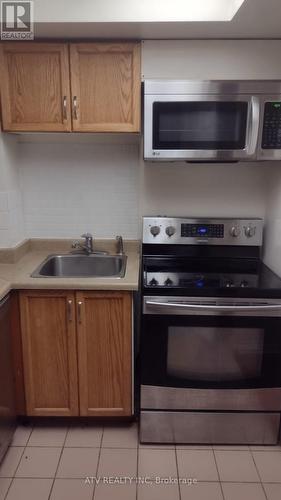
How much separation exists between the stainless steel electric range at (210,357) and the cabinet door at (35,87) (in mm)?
988

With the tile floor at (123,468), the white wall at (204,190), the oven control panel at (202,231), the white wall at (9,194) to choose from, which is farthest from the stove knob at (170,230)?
the tile floor at (123,468)

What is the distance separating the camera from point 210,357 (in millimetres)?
1834

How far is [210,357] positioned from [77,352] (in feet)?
2.26

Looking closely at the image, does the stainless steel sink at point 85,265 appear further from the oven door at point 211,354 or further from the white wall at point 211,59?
the white wall at point 211,59

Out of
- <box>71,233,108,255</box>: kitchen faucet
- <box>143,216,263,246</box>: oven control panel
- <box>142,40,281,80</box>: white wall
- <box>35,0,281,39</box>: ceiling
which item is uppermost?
<box>35,0,281,39</box>: ceiling

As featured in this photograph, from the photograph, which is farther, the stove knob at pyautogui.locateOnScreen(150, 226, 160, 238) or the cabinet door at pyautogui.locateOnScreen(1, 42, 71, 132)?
the stove knob at pyautogui.locateOnScreen(150, 226, 160, 238)

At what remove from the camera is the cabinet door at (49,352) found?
1.86 m

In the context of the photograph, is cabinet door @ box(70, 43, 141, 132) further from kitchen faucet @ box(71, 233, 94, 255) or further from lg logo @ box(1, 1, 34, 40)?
kitchen faucet @ box(71, 233, 94, 255)

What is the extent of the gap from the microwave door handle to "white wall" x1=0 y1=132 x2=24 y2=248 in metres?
1.32

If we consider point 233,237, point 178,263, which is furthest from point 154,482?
point 233,237

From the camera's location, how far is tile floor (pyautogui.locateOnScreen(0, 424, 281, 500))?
166 centimetres

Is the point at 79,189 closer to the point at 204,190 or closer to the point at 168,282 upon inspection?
the point at 204,190

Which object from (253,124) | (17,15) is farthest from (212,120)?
(17,15)

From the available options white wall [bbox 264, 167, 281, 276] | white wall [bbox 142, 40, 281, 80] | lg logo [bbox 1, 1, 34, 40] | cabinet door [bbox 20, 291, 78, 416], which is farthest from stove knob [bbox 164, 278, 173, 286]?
lg logo [bbox 1, 1, 34, 40]
